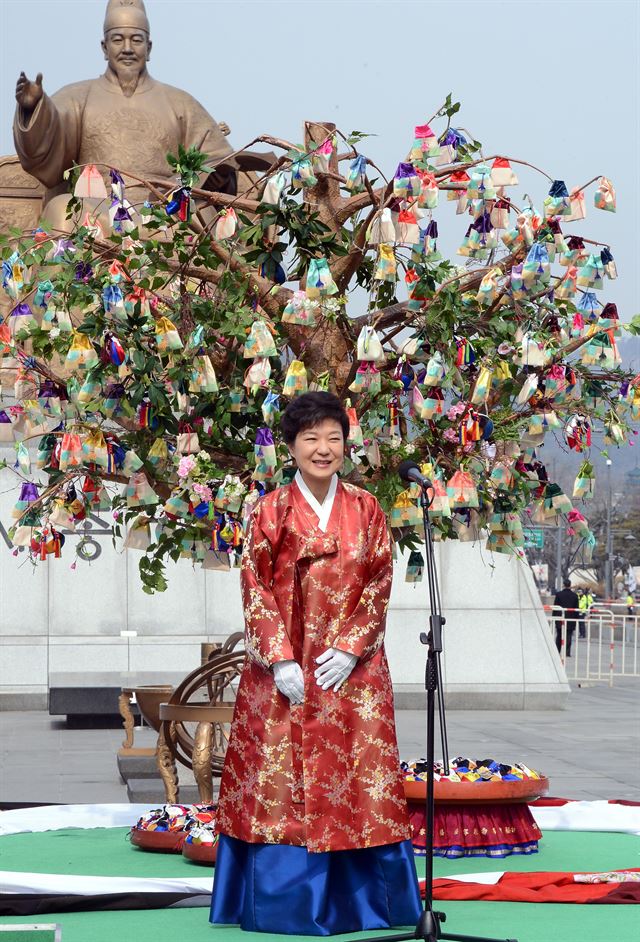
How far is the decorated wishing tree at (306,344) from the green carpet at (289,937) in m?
1.41

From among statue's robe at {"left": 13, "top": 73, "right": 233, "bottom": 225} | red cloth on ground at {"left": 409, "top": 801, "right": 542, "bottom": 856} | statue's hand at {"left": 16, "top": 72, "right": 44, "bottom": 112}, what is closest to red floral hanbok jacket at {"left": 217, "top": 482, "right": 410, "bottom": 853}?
red cloth on ground at {"left": 409, "top": 801, "right": 542, "bottom": 856}

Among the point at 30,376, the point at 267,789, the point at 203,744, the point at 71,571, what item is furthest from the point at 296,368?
the point at 71,571

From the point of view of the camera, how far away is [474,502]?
5.75 metres

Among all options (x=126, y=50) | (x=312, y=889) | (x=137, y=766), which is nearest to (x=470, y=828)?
(x=312, y=889)

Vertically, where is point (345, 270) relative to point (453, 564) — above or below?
above

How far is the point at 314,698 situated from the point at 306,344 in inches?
62.5

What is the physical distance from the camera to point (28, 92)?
12430 mm

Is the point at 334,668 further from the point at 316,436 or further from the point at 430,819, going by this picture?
the point at 316,436

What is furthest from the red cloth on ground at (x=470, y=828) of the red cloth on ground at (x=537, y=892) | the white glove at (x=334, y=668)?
the white glove at (x=334, y=668)

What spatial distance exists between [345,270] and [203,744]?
2.38 metres

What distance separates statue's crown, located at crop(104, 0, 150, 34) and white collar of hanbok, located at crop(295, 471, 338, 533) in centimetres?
1114

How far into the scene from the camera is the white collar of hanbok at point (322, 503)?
5.26 m

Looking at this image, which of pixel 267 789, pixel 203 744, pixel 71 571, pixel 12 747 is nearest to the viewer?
pixel 267 789

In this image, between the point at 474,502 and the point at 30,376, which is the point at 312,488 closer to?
the point at 474,502
